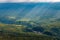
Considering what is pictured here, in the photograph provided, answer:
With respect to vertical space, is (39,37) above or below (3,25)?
below

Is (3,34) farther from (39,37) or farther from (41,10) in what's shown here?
(41,10)

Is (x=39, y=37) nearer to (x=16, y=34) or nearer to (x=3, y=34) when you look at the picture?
(x=16, y=34)

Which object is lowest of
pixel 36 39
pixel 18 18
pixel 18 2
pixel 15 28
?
pixel 36 39

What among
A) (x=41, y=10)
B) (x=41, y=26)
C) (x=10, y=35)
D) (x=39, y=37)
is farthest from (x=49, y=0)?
(x=10, y=35)

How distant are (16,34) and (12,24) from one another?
182 mm

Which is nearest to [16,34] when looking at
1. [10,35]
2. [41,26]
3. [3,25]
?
[10,35]

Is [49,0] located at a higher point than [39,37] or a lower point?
higher

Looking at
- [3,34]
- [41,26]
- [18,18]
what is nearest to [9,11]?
[18,18]

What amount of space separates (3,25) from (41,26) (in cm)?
64

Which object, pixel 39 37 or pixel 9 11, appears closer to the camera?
pixel 39 37

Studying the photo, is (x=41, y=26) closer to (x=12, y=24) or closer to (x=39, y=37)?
(x=39, y=37)

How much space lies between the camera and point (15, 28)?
2469 millimetres

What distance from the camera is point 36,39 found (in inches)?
95.3

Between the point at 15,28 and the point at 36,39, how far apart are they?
1.29ft
